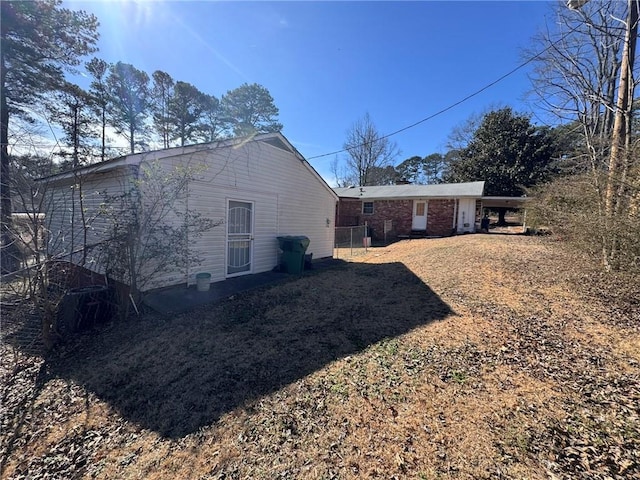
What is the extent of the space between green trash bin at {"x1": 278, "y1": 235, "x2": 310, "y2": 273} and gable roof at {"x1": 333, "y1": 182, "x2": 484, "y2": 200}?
448 inches

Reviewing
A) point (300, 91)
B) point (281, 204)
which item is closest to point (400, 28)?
point (300, 91)

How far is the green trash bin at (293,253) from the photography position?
8.48m

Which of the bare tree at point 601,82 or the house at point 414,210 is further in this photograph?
the house at point 414,210

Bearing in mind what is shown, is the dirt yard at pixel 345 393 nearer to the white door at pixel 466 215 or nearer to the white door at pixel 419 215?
the white door at pixel 466 215

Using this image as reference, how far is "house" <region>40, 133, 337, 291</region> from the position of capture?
18.8 feet

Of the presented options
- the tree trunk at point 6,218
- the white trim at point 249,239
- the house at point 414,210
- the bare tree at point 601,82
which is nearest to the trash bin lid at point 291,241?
the white trim at point 249,239

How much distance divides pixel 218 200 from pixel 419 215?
46.3ft

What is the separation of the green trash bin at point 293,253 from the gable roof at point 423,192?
1139 centimetres

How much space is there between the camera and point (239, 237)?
760 cm

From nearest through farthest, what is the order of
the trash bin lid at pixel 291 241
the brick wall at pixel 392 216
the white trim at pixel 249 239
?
the white trim at pixel 249 239 → the trash bin lid at pixel 291 241 → the brick wall at pixel 392 216

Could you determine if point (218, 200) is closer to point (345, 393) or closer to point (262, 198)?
point (262, 198)

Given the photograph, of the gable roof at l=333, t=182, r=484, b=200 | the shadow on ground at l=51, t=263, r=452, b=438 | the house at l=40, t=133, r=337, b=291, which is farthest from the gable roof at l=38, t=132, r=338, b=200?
the gable roof at l=333, t=182, r=484, b=200

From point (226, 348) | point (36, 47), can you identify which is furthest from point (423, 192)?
point (36, 47)

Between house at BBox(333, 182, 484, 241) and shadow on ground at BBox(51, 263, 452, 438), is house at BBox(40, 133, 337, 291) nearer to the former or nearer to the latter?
shadow on ground at BBox(51, 263, 452, 438)
